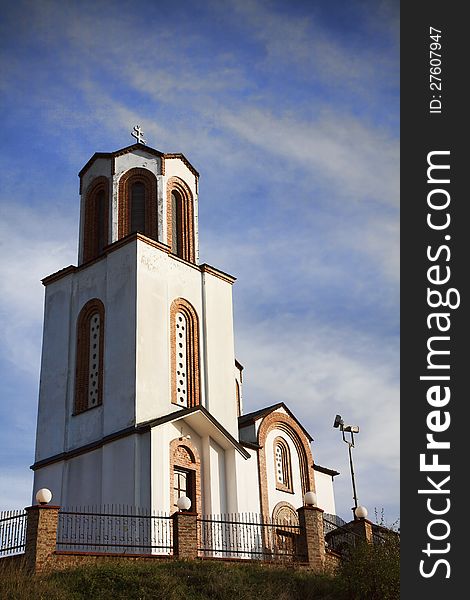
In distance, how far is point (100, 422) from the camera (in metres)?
26.5

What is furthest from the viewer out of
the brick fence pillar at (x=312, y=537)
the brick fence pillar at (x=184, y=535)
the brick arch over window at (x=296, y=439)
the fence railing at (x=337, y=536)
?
the brick arch over window at (x=296, y=439)

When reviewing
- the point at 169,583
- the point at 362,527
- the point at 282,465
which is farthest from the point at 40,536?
the point at 282,465

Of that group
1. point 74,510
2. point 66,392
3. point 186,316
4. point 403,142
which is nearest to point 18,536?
point 74,510

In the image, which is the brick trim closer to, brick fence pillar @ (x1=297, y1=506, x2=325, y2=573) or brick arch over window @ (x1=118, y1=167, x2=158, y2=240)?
brick fence pillar @ (x1=297, y1=506, x2=325, y2=573)

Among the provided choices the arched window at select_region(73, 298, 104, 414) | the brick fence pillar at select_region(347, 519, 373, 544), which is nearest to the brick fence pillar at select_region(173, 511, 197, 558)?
the brick fence pillar at select_region(347, 519, 373, 544)

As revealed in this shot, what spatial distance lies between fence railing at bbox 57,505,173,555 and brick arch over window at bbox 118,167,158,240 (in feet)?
32.5

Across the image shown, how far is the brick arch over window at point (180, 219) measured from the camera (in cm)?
3044

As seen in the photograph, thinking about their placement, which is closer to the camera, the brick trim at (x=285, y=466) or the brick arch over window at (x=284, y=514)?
the brick arch over window at (x=284, y=514)

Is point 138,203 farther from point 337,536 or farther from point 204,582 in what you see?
point 204,582

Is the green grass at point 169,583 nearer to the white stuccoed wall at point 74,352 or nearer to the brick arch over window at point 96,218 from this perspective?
the white stuccoed wall at point 74,352

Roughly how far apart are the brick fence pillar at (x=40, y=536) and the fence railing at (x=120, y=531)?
2.51m

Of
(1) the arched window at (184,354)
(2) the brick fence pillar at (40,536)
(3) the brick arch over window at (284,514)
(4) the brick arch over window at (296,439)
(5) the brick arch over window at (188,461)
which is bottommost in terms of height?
(2) the brick fence pillar at (40,536)

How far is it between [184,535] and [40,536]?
3523 millimetres

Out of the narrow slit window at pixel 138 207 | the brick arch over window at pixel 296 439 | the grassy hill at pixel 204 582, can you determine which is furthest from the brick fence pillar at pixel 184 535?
the narrow slit window at pixel 138 207
